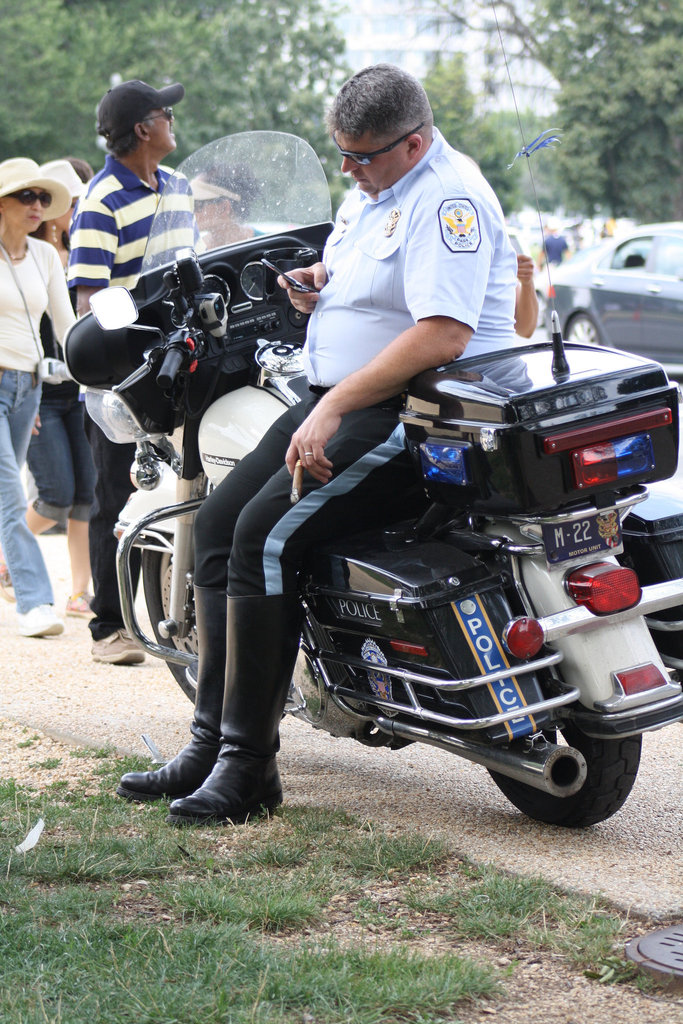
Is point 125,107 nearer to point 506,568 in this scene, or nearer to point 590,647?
point 506,568

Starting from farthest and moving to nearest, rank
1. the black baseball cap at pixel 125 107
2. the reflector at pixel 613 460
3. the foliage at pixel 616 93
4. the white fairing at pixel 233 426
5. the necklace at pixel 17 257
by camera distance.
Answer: the foliage at pixel 616 93 < the necklace at pixel 17 257 < the black baseball cap at pixel 125 107 < the white fairing at pixel 233 426 < the reflector at pixel 613 460

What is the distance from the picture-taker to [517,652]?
2887 mm

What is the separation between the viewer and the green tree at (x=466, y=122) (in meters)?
3.97

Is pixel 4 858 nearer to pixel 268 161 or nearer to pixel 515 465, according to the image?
pixel 515 465

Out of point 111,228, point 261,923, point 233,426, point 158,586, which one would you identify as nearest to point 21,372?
point 111,228

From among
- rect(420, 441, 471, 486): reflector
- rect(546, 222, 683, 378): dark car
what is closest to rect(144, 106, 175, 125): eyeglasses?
rect(420, 441, 471, 486): reflector

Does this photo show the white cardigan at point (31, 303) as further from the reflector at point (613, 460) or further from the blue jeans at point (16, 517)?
the reflector at point (613, 460)

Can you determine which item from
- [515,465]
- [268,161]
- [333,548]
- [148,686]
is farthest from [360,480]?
[148,686]

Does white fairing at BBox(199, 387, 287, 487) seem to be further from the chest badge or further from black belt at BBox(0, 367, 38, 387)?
black belt at BBox(0, 367, 38, 387)

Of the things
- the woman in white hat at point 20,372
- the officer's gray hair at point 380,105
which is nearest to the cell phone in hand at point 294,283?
the officer's gray hair at point 380,105

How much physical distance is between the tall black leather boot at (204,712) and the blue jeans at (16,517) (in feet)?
8.22

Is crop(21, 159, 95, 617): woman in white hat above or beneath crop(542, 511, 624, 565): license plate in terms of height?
beneath

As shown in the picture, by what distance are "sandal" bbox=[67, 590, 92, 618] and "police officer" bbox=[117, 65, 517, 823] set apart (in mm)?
3013

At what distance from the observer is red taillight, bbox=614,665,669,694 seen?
9.63ft
